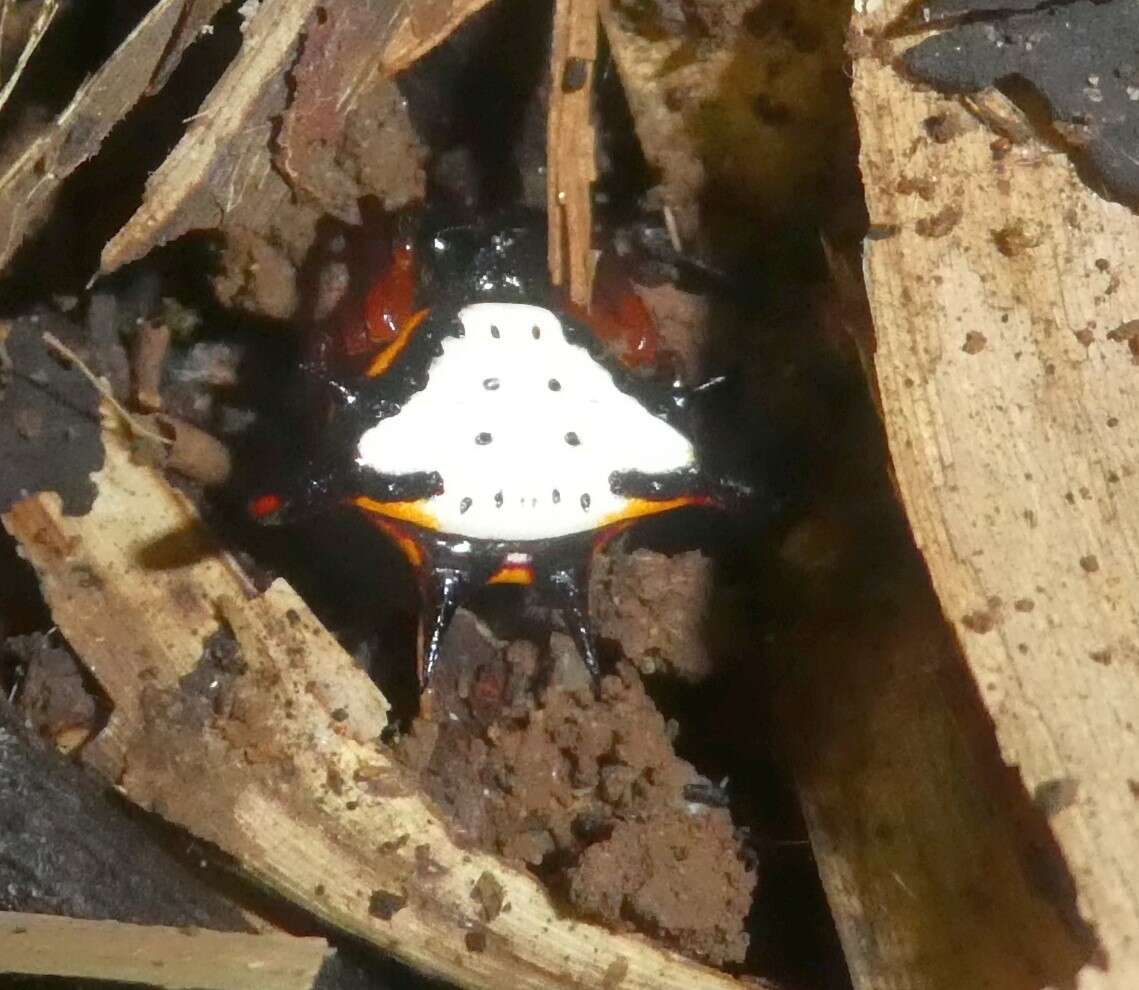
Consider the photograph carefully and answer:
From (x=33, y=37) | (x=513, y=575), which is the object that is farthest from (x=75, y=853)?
(x=33, y=37)

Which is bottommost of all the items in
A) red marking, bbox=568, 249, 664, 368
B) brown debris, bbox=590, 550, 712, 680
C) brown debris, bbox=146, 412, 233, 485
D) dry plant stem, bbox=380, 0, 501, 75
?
brown debris, bbox=590, 550, 712, 680

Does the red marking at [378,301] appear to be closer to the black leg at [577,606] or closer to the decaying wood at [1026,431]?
the black leg at [577,606]

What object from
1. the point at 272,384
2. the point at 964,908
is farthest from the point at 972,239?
the point at 272,384

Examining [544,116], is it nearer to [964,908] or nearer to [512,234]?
[512,234]

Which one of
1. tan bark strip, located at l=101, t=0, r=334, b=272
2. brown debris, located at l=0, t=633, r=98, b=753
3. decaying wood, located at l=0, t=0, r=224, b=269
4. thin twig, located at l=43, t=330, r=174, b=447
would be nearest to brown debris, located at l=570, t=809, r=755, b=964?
brown debris, located at l=0, t=633, r=98, b=753

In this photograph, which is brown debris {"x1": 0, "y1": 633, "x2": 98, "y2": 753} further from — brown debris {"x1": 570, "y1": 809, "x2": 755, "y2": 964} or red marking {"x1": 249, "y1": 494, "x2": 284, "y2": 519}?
brown debris {"x1": 570, "y1": 809, "x2": 755, "y2": 964}

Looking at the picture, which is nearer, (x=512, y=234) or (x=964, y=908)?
(x=964, y=908)

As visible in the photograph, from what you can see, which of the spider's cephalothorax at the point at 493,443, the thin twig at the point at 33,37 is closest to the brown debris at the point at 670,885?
the spider's cephalothorax at the point at 493,443
